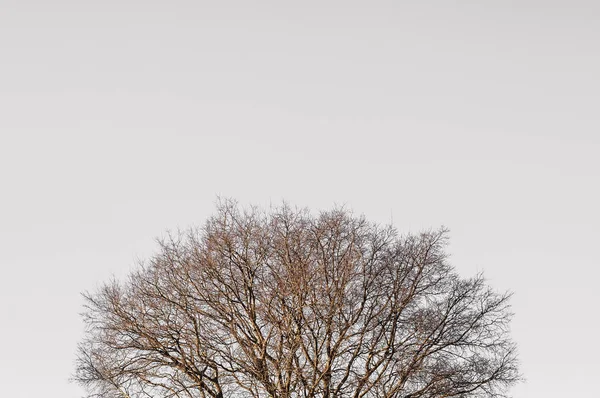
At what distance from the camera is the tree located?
1228 inches

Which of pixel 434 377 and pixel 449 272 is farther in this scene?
pixel 449 272

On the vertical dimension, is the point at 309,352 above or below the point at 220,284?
below

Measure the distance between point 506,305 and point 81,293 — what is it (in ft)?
52.6

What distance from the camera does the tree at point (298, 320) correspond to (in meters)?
Answer: 31.2

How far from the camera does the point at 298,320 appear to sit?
31.2 meters

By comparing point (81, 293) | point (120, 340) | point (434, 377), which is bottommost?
point (434, 377)

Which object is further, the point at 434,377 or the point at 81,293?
the point at 81,293

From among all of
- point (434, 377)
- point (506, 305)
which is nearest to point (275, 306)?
point (434, 377)

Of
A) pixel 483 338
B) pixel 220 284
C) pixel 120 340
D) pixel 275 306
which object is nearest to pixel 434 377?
pixel 483 338

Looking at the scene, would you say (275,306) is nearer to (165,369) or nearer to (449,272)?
(165,369)

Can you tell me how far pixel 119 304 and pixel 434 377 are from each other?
1175cm

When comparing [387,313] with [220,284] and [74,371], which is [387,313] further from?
[74,371]

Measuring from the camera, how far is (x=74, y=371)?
32562mm

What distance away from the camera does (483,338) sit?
1256 inches
